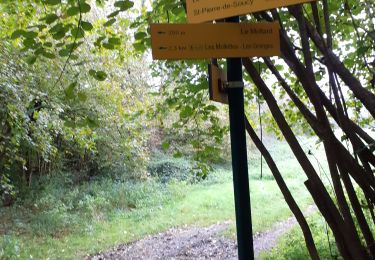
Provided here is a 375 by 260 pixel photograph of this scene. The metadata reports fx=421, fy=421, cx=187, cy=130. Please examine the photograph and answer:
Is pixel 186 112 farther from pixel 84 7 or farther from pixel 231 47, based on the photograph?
pixel 231 47

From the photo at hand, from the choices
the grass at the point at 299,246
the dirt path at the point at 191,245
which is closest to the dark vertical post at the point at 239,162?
the grass at the point at 299,246

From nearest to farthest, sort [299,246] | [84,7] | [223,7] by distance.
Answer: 1. [223,7]
2. [84,7]
3. [299,246]

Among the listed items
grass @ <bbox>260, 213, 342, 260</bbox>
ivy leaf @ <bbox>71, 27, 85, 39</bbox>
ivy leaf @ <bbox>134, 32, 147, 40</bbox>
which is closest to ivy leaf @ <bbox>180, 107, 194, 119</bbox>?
ivy leaf @ <bbox>134, 32, 147, 40</bbox>

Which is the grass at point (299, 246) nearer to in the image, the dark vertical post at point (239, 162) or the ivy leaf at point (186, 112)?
the ivy leaf at point (186, 112)

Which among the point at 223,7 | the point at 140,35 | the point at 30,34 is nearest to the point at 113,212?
the point at 140,35

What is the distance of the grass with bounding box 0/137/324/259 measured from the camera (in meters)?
8.77

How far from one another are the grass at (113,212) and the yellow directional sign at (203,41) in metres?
7.27

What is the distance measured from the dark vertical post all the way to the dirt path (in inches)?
236

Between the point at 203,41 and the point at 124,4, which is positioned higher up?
the point at 124,4

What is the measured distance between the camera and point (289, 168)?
15.6 metres

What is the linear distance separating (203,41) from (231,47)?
0.10 m

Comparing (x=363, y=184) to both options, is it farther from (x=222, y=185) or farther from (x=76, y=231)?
(x=222, y=185)

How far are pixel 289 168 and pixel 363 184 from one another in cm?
1376

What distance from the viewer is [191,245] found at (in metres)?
8.39
